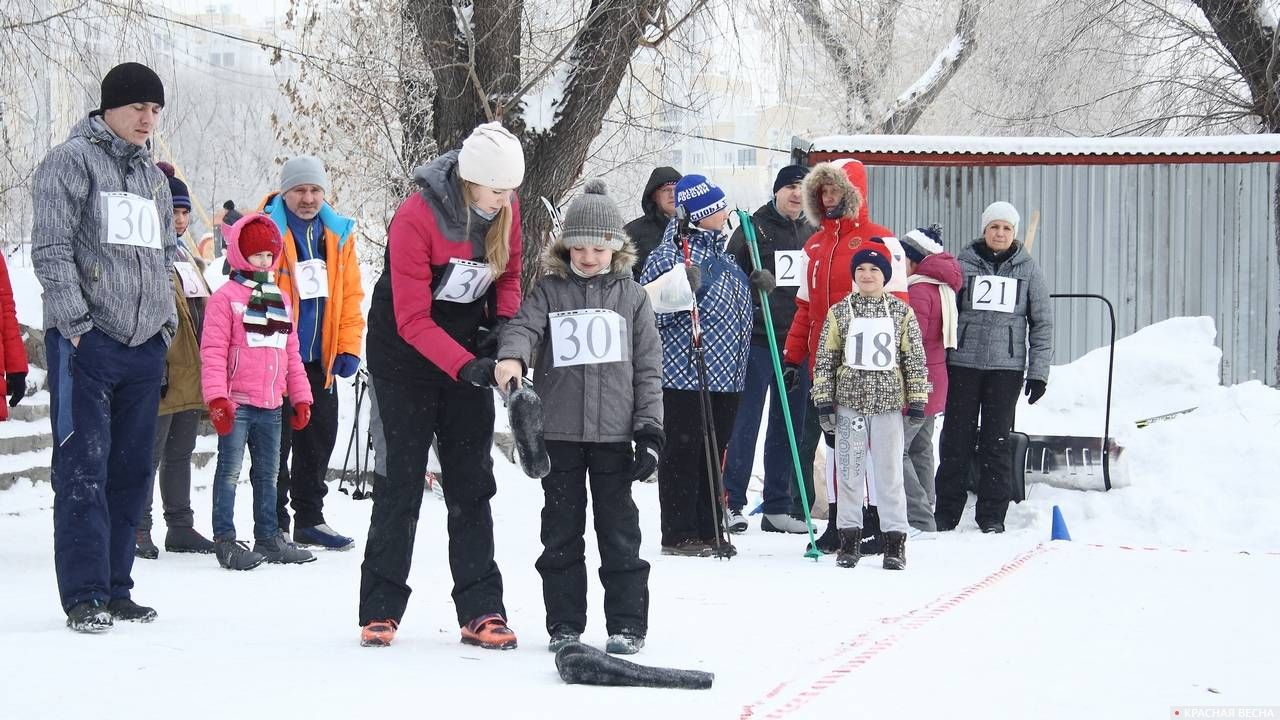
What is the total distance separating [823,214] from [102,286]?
3948mm

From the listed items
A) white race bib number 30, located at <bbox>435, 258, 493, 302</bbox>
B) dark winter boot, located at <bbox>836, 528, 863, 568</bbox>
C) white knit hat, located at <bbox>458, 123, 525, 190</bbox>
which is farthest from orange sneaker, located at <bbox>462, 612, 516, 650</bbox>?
dark winter boot, located at <bbox>836, 528, 863, 568</bbox>

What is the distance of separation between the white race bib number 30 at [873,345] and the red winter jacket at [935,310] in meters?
1.43

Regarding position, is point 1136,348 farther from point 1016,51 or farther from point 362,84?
point 1016,51

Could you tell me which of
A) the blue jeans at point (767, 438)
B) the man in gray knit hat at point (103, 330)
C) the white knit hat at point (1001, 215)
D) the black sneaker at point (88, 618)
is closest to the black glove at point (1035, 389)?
the white knit hat at point (1001, 215)

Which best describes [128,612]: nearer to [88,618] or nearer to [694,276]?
[88,618]

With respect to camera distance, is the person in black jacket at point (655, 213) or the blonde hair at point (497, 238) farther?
the person in black jacket at point (655, 213)

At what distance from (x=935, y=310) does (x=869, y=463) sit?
1668mm

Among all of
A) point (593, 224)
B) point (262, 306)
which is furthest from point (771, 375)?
point (593, 224)

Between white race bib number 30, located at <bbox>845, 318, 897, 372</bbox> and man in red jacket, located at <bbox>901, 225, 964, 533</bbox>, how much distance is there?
1.26 meters

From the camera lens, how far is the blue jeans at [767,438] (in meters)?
7.94

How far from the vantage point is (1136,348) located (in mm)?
11148

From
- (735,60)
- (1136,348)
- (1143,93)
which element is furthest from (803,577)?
(1143,93)

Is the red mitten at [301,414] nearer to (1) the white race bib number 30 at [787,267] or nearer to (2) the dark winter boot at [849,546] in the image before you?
(2) the dark winter boot at [849,546]

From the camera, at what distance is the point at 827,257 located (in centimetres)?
733
